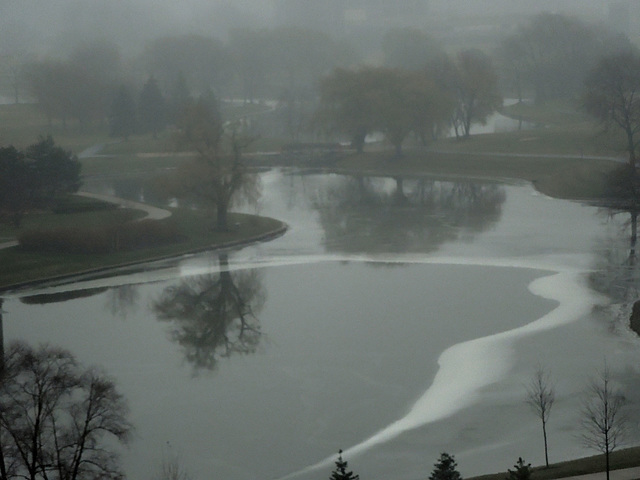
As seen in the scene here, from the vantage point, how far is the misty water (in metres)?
24.9

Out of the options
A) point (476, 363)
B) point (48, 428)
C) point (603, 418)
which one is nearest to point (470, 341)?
point (476, 363)

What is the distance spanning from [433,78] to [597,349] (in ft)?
237

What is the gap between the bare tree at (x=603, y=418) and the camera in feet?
75.2

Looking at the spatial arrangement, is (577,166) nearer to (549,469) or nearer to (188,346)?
(188,346)

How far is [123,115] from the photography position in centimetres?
10762

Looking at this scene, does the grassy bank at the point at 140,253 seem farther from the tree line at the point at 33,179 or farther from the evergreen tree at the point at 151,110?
the evergreen tree at the point at 151,110

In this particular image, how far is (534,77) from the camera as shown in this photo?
4980 inches

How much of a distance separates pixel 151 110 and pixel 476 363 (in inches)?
3290

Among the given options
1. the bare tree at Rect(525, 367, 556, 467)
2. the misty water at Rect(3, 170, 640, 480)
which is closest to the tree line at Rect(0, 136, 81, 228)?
the misty water at Rect(3, 170, 640, 480)

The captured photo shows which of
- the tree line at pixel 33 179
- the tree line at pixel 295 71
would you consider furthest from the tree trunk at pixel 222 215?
the tree line at pixel 295 71

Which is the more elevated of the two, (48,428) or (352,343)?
(48,428)

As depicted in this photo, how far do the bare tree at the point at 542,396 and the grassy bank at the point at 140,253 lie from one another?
77.5ft

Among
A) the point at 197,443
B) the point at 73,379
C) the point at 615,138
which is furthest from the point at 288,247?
the point at 615,138

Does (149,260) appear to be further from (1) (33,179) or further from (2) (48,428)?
(2) (48,428)
